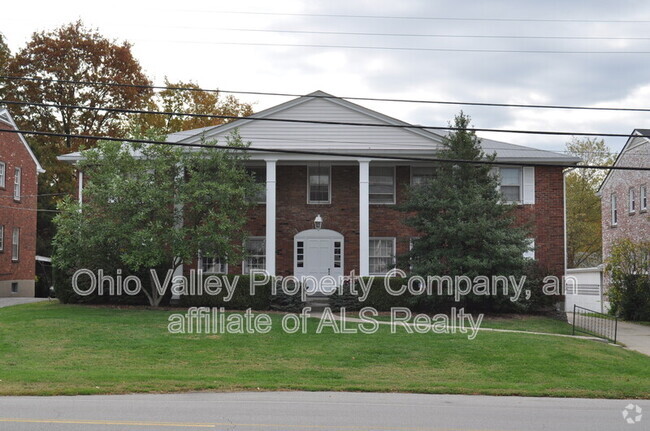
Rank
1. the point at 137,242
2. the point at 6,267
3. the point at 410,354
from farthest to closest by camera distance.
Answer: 1. the point at 6,267
2. the point at 137,242
3. the point at 410,354

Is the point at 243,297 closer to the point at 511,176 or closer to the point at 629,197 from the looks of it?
the point at 511,176

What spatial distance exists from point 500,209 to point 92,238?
12.8m

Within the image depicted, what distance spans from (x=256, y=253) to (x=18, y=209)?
15.3 m

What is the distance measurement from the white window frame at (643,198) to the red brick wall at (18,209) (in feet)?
94.9

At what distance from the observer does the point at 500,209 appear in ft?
77.9

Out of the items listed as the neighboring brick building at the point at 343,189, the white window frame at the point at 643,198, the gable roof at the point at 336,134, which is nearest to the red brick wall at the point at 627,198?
the white window frame at the point at 643,198

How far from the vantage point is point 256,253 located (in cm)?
2844

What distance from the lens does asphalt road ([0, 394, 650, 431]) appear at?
9.81m

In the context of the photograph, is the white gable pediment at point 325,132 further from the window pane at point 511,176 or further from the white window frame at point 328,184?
the window pane at point 511,176

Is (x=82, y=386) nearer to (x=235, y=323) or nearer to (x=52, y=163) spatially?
(x=235, y=323)

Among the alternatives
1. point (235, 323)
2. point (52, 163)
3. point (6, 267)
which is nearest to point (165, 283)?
point (235, 323)

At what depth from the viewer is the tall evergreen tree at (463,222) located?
23312 millimetres

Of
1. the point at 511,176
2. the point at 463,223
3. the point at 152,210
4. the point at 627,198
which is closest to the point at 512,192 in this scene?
the point at 511,176

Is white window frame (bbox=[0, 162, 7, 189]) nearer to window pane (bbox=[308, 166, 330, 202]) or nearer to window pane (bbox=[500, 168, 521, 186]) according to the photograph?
window pane (bbox=[308, 166, 330, 202])
